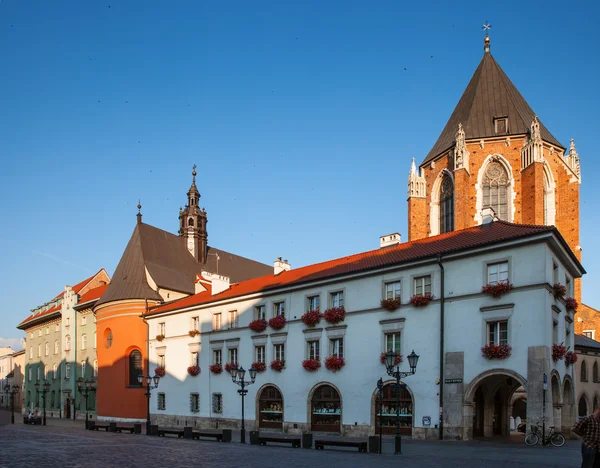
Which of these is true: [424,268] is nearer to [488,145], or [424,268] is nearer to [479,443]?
[479,443]

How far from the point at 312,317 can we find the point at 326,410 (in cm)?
522

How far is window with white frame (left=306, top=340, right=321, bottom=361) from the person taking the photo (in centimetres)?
3509

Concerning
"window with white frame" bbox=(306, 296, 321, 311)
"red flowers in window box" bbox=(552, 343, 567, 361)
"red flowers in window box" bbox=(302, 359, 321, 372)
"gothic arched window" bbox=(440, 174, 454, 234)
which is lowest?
"red flowers in window box" bbox=(302, 359, 321, 372)

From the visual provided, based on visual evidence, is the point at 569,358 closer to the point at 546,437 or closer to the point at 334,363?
the point at 546,437

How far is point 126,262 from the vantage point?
57.9 meters

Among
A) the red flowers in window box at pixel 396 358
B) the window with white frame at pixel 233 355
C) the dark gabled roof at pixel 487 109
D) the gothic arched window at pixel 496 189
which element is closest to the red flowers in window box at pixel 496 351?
the red flowers in window box at pixel 396 358

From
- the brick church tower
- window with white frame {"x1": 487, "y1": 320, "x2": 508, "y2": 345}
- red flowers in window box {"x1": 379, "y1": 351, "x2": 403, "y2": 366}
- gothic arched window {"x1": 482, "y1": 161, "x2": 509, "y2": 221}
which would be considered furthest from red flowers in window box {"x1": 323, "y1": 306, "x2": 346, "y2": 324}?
gothic arched window {"x1": 482, "y1": 161, "x2": 509, "y2": 221}

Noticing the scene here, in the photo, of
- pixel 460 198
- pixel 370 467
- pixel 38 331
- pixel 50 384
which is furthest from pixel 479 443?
pixel 38 331

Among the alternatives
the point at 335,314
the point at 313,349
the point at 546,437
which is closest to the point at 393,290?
the point at 335,314

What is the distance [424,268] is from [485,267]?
329 centimetres

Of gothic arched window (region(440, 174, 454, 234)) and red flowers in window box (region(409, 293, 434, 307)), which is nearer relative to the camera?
red flowers in window box (region(409, 293, 434, 307))

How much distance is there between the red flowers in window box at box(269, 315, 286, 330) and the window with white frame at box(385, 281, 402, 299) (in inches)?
308

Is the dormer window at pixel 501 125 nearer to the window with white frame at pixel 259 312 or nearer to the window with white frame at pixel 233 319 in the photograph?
the window with white frame at pixel 259 312

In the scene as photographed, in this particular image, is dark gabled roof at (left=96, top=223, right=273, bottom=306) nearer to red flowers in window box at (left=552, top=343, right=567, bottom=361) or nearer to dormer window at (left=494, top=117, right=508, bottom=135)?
dormer window at (left=494, top=117, right=508, bottom=135)
